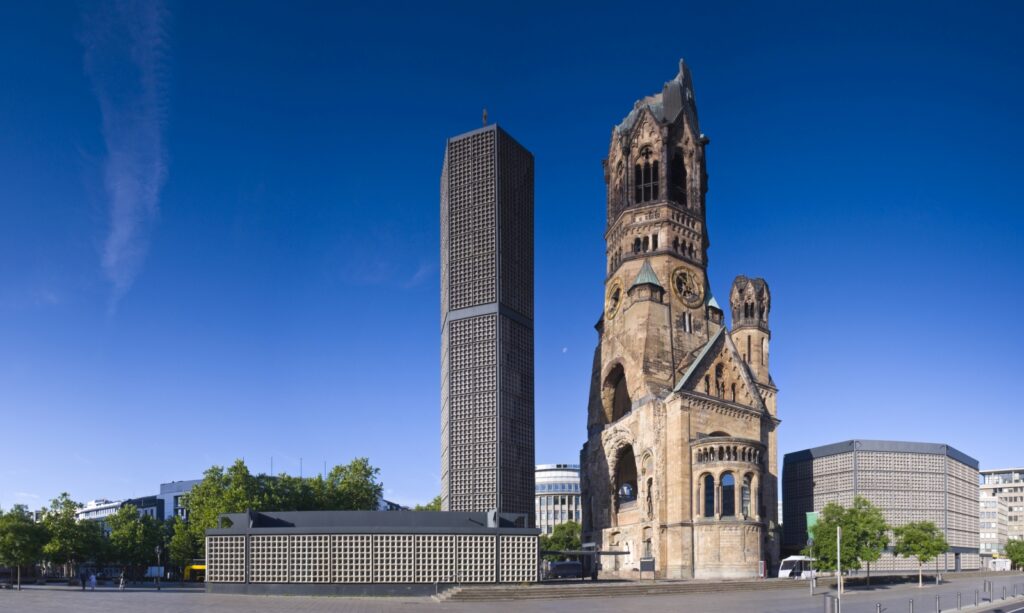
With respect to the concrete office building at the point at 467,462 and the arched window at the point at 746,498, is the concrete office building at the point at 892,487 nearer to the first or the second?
the arched window at the point at 746,498

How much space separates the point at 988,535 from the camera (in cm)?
16175

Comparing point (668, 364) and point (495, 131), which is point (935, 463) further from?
point (495, 131)

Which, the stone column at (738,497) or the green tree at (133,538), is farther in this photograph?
the green tree at (133,538)

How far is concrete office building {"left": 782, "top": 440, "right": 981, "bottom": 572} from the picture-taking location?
285 ft

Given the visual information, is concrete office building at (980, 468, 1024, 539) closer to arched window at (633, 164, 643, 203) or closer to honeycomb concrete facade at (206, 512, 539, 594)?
arched window at (633, 164, 643, 203)

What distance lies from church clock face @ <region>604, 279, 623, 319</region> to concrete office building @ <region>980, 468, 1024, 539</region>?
127498mm

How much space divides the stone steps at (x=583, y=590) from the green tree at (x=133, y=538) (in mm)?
54964

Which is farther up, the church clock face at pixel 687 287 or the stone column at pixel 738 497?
the church clock face at pixel 687 287

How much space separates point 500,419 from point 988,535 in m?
144

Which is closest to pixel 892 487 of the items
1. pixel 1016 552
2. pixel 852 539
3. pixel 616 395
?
pixel 1016 552

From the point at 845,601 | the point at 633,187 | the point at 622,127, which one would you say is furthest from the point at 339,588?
the point at 622,127

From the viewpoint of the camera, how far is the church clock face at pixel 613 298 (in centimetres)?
8075

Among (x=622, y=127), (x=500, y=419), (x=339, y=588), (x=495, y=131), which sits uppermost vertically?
(x=622, y=127)

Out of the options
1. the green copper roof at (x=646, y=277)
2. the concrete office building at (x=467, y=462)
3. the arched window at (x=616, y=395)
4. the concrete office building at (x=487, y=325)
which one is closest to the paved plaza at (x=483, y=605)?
the concrete office building at (x=467, y=462)
